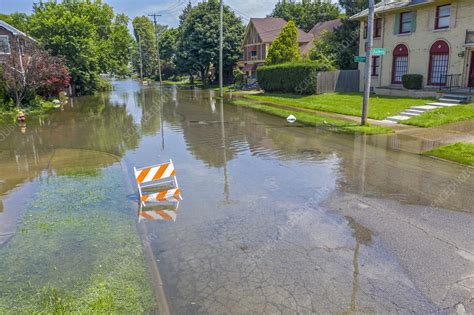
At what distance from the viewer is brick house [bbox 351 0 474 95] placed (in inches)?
872

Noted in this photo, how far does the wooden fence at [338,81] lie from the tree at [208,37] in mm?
22801

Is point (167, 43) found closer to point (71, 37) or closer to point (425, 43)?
point (71, 37)

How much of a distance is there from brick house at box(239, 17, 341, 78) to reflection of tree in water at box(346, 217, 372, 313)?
44382mm

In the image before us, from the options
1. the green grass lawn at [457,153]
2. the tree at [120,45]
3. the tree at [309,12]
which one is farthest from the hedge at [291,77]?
the tree at [309,12]

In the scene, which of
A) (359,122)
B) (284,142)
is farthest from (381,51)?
(284,142)

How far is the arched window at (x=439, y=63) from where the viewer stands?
76.5ft

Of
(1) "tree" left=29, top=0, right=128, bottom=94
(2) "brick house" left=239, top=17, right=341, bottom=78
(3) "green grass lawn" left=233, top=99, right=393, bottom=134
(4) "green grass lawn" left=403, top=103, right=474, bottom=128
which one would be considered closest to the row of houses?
(4) "green grass lawn" left=403, top=103, right=474, bottom=128

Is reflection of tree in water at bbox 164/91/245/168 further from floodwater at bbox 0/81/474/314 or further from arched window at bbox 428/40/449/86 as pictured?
arched window at bbox 428/40/449/86

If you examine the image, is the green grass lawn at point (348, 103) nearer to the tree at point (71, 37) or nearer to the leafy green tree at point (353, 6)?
the leafy green tree at point (353, 6)

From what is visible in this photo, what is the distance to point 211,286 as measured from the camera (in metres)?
4.94

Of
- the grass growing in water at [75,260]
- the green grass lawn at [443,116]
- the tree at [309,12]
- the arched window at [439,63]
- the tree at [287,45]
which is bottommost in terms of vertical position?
the grass growing in water at [75,260]

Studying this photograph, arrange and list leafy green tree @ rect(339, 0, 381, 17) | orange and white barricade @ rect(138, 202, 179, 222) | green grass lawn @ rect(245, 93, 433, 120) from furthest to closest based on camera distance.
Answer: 1. leafy green tree @ rect(339, 0, 381, 17)
2. green grass lawn @ rect(245, 93, 433, 120)
3. orange and white barricade @ rect(138, 202, 179, 222)

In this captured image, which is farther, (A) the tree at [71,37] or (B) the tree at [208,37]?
(B) the tree at [208,37]

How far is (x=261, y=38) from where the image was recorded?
49.8 meters
